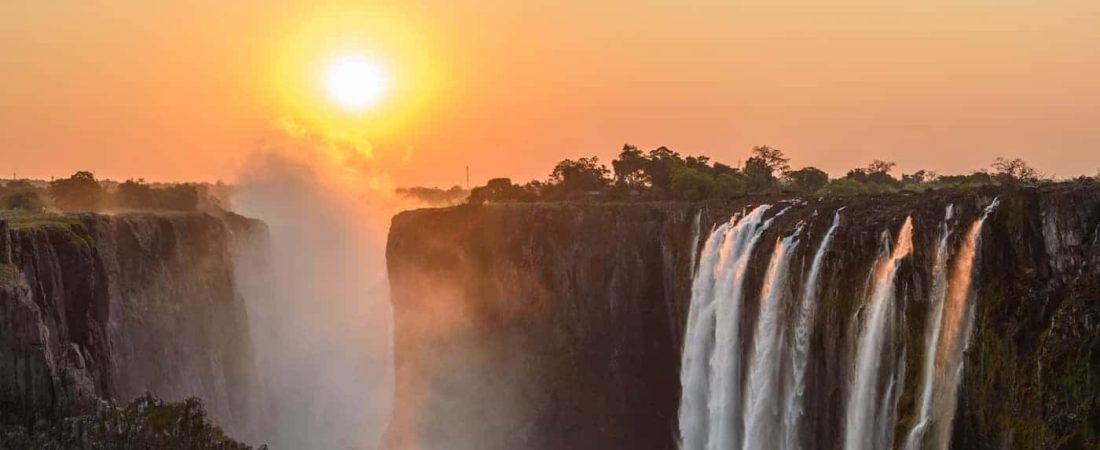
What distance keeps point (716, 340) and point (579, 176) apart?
4678cm

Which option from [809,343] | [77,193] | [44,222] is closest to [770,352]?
[809,343]

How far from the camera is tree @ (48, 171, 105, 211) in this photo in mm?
87500

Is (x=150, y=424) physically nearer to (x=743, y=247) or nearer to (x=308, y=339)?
(x=743, y=247)

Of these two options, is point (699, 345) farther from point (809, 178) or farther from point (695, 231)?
point (809, 178)

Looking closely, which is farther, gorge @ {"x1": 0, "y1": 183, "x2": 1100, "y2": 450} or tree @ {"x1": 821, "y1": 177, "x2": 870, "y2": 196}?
tree @ {"x1": 821, "y1": 177, "x2": 870, "y2": 196}

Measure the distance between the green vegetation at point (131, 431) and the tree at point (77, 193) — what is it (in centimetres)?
5760

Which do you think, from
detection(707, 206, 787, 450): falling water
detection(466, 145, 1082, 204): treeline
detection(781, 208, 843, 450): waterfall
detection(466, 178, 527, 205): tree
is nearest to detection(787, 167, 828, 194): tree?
detection(466, 145, 1082, 204): treeline

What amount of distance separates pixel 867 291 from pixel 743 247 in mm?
13016

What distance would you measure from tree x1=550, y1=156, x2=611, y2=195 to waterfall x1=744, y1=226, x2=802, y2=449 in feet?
161

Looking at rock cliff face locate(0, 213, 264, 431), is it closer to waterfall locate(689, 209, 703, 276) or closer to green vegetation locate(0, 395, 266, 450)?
green vegetation locate(0, 395, 266, 450)

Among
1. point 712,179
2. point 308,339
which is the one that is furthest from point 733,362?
point 308,339

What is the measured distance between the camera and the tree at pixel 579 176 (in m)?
89.7

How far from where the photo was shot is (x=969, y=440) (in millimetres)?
25078

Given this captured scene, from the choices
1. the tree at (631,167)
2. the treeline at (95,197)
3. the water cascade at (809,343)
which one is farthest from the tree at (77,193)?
the water cascade at (809,343)
